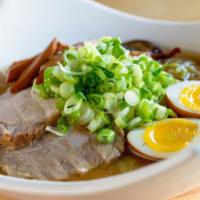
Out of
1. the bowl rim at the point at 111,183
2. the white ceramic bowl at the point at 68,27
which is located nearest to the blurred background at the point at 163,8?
the white ceramic bowl at the point at 68,27

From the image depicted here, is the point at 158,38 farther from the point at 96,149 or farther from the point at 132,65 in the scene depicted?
the point at 96,149

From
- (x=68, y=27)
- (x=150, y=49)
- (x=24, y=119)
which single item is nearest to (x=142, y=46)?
(x=150, y=49)

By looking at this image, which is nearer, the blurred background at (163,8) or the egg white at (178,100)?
the egg white at (178,100)

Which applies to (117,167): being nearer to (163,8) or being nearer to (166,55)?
(166,55)

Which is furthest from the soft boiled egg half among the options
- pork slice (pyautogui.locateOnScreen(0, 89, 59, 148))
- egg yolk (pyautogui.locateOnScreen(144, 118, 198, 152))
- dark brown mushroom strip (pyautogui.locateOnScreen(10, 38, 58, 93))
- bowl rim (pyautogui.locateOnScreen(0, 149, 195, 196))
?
dark brown mushroom strip (pyautogui.locateOnScreen(10, 38, 58, 93))

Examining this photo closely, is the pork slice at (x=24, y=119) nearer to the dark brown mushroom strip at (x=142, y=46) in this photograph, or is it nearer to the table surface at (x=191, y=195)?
the table surface at (x=191, y=195)
